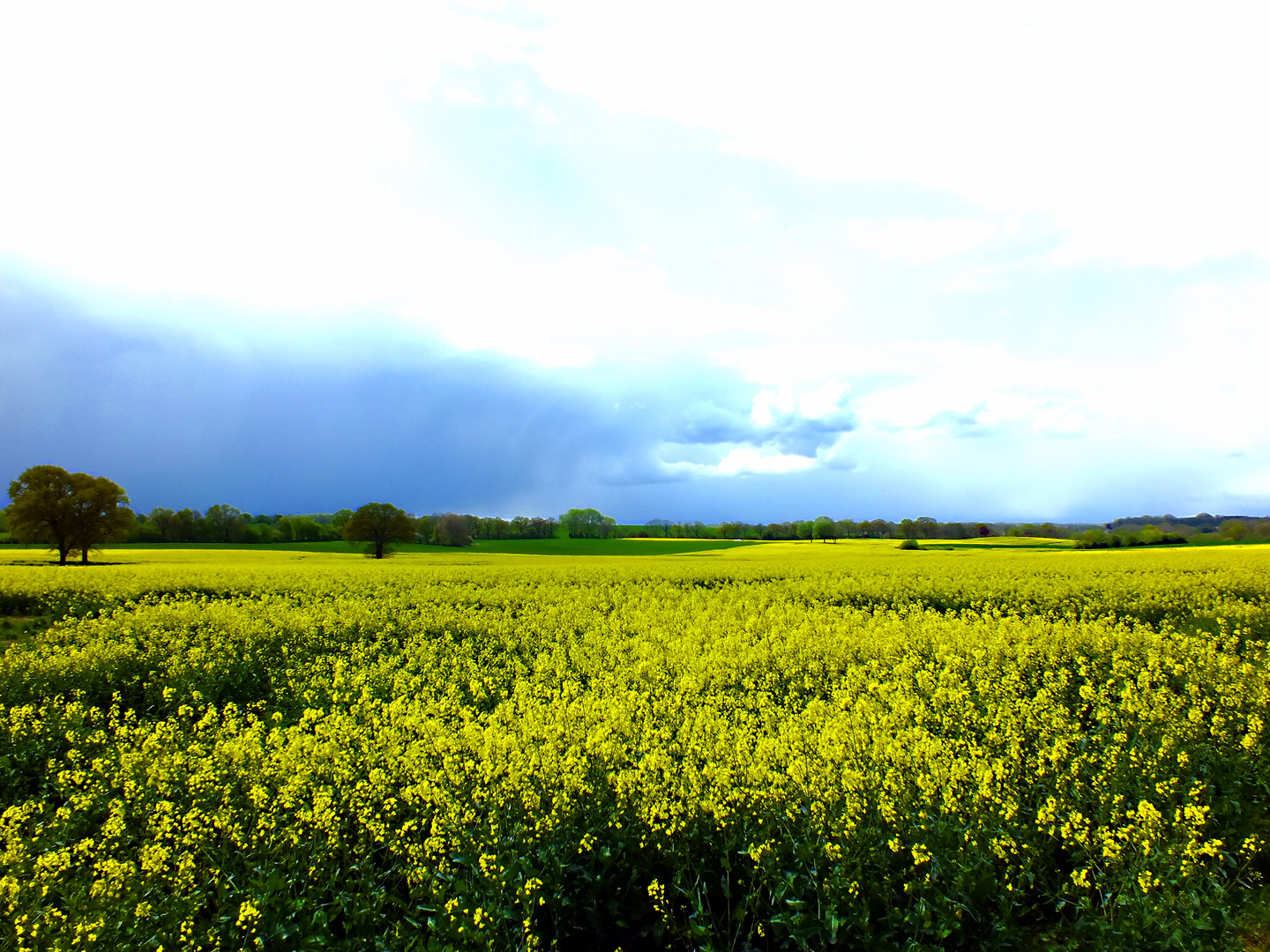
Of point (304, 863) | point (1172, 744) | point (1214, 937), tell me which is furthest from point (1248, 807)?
point (304, 863)

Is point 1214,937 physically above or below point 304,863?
below

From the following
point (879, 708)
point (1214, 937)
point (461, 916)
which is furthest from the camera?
point (879, 708)

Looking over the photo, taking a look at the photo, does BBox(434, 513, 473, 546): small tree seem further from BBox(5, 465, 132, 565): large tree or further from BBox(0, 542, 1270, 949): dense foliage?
BBox(0, 542, 1270, 949): dense foliage

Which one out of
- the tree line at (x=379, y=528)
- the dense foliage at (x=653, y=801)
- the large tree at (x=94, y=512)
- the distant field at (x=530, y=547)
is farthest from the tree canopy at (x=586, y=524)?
the dense foliage at (x=653, y=801)

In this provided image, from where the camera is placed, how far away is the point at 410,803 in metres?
5.02

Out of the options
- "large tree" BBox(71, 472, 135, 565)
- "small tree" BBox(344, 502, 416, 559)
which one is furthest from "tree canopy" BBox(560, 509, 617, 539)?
"large tree" BBox(71, 472, 135, 565)

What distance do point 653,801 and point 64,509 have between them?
174ft

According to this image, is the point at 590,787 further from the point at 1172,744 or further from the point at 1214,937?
the point at 1172,744

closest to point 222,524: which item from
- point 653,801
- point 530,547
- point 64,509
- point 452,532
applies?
point 452,532

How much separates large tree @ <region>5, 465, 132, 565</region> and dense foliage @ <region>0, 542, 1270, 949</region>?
40722mm

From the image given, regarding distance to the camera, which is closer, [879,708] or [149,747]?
[149,747]

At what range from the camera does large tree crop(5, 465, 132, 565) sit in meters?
39.4

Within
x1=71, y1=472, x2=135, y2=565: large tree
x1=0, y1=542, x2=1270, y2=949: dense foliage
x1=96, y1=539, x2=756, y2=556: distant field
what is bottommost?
x1=96, y1=539, x2=756, y2=556: distant field

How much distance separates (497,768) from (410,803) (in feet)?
2.44
